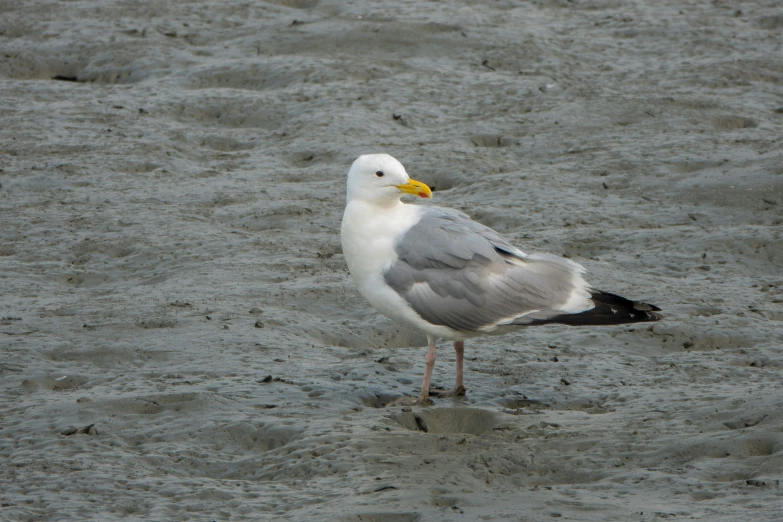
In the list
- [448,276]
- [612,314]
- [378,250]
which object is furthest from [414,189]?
[612,314]

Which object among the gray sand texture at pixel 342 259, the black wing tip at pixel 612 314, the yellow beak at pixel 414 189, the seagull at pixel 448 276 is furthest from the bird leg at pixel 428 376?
the yellow beak at pixel 414 189

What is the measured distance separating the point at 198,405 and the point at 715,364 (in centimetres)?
296

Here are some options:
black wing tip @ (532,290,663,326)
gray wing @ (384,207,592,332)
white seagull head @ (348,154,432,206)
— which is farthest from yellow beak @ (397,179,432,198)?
black wing tip @ (532,290,663,326)

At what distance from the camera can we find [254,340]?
6.81 metres

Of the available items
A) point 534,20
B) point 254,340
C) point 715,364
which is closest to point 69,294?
point 254,340

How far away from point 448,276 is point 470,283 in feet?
0.42

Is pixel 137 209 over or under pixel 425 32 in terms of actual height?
under

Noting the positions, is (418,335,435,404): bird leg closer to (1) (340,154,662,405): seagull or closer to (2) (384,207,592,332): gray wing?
(1) (340,154,662,405): seagull

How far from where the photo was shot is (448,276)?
6117 millimetres

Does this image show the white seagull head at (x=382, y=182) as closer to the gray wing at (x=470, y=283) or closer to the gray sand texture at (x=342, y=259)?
the gray wing at (x=470, y=283)

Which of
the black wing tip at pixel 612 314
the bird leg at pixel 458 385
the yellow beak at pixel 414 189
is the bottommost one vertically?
the bird leg at pixel 458 385

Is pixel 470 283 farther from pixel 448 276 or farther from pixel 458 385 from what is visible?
pixel 458 385

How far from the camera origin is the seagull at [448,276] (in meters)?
6.06

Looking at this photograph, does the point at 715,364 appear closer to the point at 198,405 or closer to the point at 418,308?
the point at 418,308
